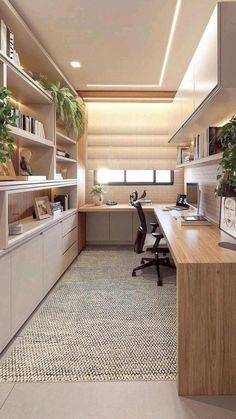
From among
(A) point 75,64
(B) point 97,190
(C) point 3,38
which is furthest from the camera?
(B) point 97,190

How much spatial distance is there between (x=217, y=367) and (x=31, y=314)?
1.68 m

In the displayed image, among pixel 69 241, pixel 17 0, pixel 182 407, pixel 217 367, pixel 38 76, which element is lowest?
pixel 182 407

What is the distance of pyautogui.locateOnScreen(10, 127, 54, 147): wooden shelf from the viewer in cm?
263

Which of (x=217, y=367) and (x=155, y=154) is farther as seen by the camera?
(x=155, y=154)

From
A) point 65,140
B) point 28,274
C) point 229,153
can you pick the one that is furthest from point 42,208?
point 229,153

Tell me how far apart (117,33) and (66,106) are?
41.6 inches

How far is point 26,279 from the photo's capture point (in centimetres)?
259

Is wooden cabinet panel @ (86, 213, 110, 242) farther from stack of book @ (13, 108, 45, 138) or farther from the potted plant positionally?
stack of book @ (13, 108, 45, 138)

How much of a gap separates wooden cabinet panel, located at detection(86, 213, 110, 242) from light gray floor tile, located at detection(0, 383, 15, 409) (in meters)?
3.89

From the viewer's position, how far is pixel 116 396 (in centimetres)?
176

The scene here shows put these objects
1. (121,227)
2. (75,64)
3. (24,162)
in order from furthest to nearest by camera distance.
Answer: (121,227) → (75,64) → (24,162)

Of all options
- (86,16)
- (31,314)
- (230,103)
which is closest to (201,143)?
(230,103)

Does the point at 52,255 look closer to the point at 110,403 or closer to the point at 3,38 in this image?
the point at 110,403

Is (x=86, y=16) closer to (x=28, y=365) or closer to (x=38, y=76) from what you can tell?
(x=38, y=76)
